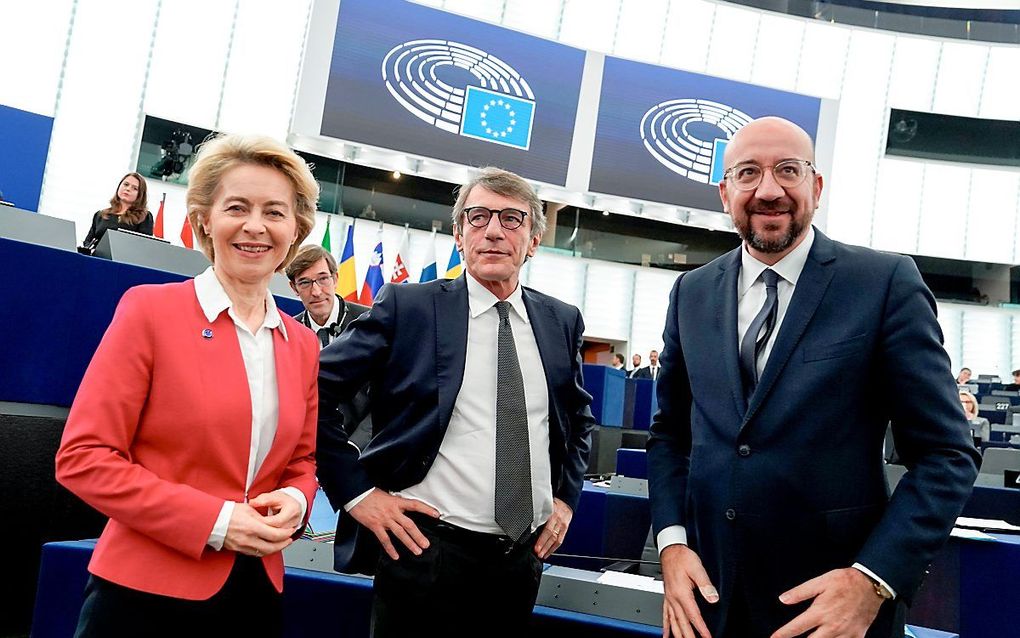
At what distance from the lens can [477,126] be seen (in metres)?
11.7

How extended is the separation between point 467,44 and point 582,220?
15.7 ft

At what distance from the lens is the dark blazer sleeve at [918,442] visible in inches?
44.3

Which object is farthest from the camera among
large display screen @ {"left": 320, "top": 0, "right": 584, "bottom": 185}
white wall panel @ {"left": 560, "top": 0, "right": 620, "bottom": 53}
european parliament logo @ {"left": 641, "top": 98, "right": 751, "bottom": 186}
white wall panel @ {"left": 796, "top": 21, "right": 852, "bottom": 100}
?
white wall panel @ {"left": 796, "top": 21, "right": 852, "bottom": 100}

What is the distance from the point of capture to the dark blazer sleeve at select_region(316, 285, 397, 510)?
1513mm

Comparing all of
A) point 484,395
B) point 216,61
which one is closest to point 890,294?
point 484,395

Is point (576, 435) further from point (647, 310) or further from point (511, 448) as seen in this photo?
point (647, 310)

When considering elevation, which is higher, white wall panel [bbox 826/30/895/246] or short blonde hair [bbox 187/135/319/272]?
white wall panel [bbox 826/30/895/246]

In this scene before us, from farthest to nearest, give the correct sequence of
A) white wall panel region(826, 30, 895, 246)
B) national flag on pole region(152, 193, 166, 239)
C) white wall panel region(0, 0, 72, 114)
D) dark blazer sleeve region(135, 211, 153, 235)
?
1. white wall panel region(826, 30, 895, 246)
2. white wall panel region(0, 0, 72, 114)
3. national flag on pole region(152, 193, 166, 239)
4. dark blazer sleeve region(135, 211, 153, 235)

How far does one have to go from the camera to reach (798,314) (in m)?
1.26

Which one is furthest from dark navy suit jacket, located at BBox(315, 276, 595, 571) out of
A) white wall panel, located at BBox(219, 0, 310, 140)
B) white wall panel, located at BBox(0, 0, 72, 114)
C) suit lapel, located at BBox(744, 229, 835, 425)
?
white wall panel, located at BBox(0, 0, 72, 114)

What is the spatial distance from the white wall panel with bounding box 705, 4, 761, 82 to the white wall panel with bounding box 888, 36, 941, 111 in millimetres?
3551

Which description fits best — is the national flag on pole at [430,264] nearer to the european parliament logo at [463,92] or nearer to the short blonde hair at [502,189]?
the european parliament logo at [463,92]

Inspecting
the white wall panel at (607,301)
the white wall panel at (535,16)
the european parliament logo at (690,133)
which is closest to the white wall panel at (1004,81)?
the european parliament logo at (690,133)

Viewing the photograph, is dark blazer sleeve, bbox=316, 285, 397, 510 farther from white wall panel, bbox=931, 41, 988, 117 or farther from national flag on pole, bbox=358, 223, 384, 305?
white wall panel, bbox=931, 41, 988, 117
